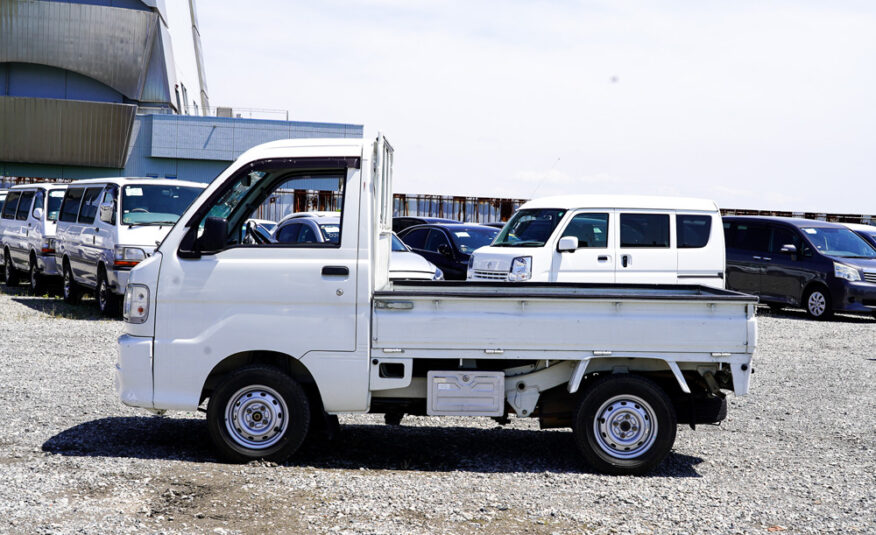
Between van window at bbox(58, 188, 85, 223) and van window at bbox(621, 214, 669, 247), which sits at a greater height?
van window at bbox(58, 188, 85, 223)

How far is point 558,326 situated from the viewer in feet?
20.4

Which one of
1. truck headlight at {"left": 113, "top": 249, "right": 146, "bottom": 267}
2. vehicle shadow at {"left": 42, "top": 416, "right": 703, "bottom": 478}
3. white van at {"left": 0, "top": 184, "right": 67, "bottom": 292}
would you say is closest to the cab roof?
vehicle shadow at {"left": 42, "top": 416, "right": 703, "bottom": 478}

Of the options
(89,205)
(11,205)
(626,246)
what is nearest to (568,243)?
(626,246)

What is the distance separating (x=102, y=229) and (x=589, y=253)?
7578 millimetres

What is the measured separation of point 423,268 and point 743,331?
24.3 ft

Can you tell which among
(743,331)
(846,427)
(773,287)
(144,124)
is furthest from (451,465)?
(144,124)

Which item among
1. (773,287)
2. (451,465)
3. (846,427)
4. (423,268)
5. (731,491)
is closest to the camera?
(731,491)

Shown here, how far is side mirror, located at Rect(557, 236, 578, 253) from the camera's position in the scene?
1277cm

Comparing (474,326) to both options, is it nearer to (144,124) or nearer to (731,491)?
(731,491)

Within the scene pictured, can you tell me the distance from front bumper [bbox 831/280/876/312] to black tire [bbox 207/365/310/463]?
1372 centimetres

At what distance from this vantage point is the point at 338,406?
6.30m

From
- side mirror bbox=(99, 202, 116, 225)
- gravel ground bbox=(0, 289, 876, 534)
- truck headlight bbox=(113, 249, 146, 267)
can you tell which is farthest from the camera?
side mirror bbox=(99, 202, 116, 225)

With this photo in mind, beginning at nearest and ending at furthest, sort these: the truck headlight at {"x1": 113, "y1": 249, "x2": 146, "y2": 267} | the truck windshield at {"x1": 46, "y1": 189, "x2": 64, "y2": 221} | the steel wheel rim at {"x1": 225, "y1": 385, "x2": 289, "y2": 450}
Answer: the steel wheel rim at {"x1": 225, "y1": 385, "x2": 289, "y2": 450} < the truck headlight at {"x1": 113, "y1": 249, "x2": 146, "y2": 267} < the truck windshield at {"x1": 46, "y1": 189, "x2": 64, "y2": 221}

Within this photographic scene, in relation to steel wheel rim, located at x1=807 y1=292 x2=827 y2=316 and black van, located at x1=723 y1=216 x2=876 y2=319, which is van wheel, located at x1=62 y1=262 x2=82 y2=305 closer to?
black van, located at x1=723 y1=216 x2=876 y2=319
